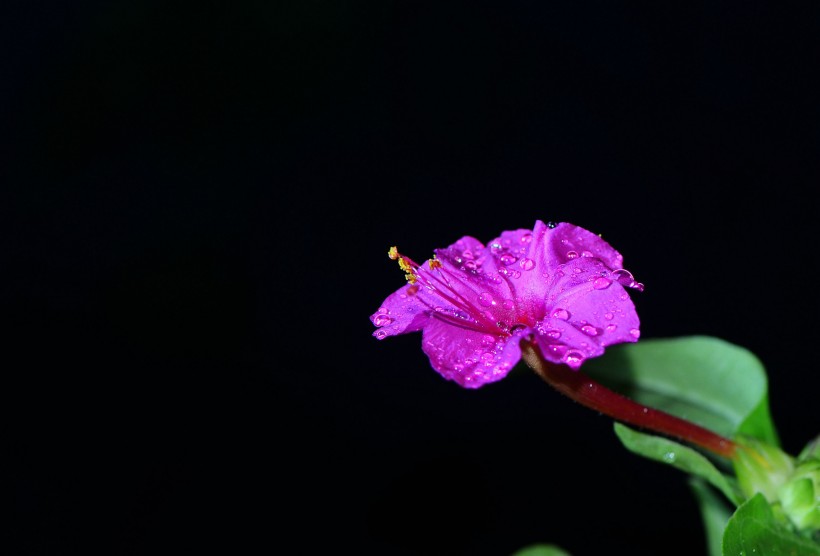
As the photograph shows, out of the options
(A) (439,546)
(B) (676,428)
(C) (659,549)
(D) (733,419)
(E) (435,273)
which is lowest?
(C) (659,549)

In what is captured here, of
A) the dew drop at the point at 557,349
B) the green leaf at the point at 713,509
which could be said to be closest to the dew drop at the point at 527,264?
the dew drop at the point at 557,349

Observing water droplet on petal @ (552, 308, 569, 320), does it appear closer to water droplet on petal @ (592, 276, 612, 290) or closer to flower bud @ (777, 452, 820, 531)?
water droplet on petal @ (592, 276, 612, 290)

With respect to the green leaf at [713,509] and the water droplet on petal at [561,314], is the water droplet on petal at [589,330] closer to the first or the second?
the water droplet on petal at [561,314]

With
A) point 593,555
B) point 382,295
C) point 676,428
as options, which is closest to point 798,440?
point 593,555

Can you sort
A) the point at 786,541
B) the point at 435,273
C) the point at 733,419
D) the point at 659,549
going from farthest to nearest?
the point at 659,549
the point at 733,419
the point at 435,273
the point at 786,541

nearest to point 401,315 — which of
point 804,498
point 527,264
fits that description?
point 527,264

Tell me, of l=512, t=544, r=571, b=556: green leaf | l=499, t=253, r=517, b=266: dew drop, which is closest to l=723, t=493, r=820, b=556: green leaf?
l=499, t=253, r=517, b=266: dew drop

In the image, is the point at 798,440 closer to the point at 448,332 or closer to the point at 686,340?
the point at 686,340
